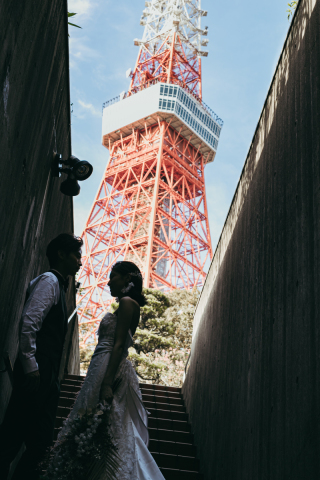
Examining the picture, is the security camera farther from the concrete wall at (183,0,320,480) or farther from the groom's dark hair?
the concrete wall at (183,0,320,480)

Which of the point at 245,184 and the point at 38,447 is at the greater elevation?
the point at 245,184

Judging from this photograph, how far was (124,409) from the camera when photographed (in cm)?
223

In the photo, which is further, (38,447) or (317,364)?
(38,447)

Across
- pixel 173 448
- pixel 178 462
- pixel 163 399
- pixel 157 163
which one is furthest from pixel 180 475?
pixel 157 163

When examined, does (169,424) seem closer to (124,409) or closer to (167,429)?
(167,429)

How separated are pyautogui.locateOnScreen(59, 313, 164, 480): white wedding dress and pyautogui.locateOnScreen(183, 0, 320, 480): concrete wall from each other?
1.79 ft

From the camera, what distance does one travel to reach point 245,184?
361 cm

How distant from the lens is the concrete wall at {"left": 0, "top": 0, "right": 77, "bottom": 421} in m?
1.70

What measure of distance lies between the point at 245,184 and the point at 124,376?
189 centimetres

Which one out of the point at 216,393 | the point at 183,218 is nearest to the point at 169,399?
the point at 216,393

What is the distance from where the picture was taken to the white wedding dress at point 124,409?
2092mm

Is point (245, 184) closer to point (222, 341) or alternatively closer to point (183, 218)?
point (222, 341)

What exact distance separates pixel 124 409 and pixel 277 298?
901mm

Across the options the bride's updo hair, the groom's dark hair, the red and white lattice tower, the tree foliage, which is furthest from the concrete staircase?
the red and white lattice tower
